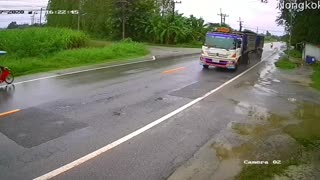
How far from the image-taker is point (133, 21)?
56438 mm

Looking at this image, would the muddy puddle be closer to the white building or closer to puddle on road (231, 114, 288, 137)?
puddle on road (231, 114, 288, 137)

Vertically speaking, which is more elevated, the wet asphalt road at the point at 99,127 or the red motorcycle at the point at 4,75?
the red motorcycle at the point at 4,75

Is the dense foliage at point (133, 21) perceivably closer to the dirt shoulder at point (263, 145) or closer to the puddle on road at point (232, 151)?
the dirt shoulder at point (263, 145)

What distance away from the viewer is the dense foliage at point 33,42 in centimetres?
2514

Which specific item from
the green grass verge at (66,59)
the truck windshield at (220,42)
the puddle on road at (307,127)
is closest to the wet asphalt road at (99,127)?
the puddle on road at (307,127)

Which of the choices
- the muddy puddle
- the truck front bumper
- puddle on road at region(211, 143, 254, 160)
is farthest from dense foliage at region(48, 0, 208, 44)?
puddle on road at region(211, 143, 254, 160)

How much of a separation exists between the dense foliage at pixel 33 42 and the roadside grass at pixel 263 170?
67.6 feet

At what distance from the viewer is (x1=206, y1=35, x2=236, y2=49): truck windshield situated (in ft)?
77.7

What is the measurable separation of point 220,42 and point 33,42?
12.2m

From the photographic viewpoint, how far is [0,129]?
8.27m

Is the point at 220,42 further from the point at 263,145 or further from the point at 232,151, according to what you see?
the point at 232,151

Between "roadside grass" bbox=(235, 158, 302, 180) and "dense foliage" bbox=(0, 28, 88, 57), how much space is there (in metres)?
20.6

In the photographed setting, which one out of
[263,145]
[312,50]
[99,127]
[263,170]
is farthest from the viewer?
[312,50]

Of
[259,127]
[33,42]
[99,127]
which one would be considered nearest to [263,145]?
[259,127]
